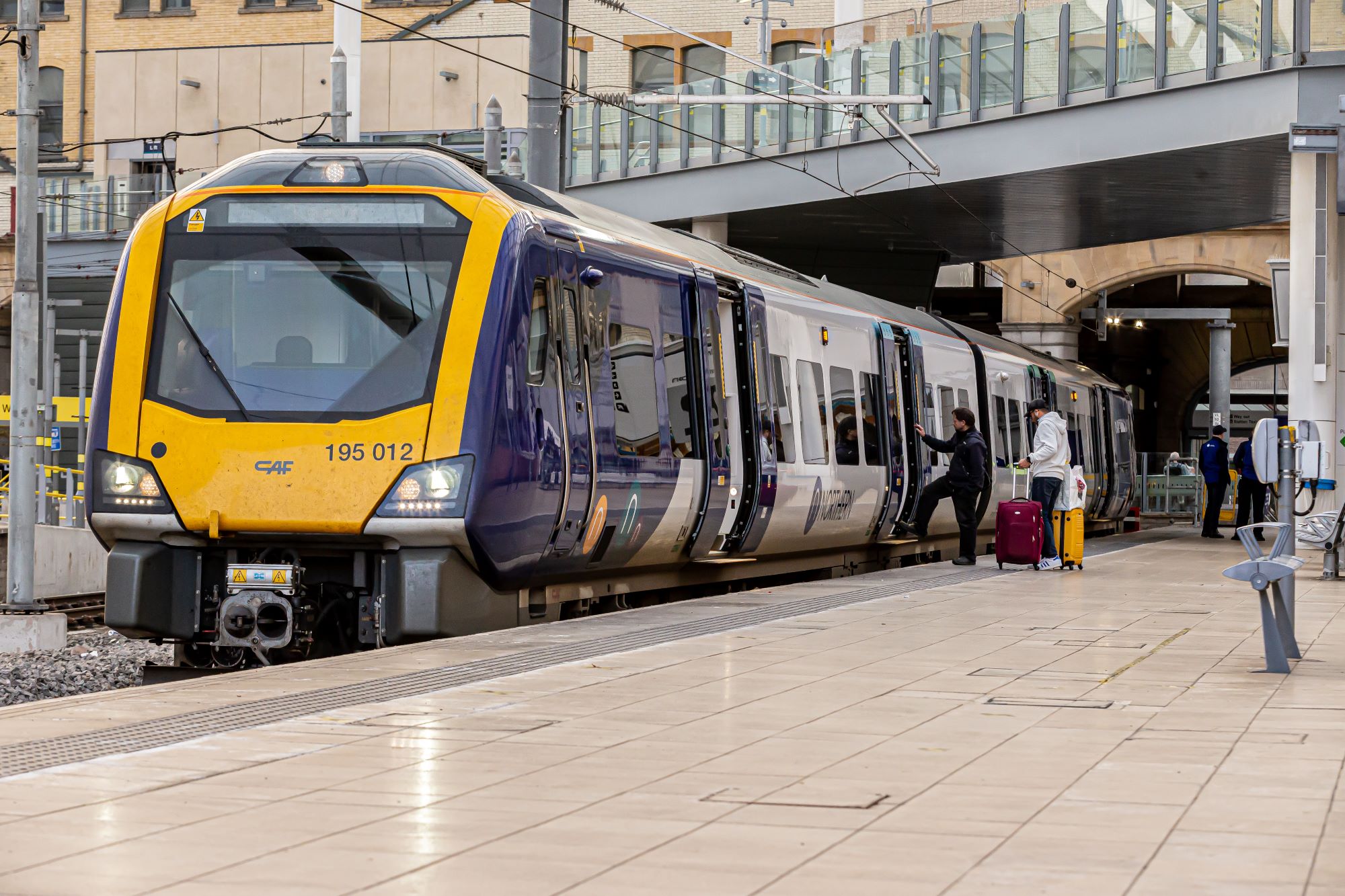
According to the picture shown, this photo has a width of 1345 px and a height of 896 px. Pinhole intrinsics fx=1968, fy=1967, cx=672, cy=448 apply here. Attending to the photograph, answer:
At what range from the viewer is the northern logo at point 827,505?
17.0m

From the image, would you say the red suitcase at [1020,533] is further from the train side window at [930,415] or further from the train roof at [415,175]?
the train roof at [415,175]

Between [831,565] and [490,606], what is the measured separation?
823cm

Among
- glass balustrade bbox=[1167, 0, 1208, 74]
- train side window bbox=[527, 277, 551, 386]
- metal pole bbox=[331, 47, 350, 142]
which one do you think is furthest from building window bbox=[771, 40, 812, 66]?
train side window bbox=[527, 277, 551, 386]

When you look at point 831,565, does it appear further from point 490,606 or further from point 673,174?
point 673,174

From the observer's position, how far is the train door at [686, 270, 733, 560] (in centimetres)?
1426

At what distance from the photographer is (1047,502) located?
19.1 meters

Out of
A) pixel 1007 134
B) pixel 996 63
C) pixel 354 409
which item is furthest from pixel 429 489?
pixel 996 63

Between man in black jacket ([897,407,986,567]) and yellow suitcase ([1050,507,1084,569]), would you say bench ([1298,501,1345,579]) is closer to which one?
yellow suitcase ([1050,507,1084,569])

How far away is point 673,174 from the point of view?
30.5 m

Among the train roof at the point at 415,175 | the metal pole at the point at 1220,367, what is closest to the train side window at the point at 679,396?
the train roof at the point at 415,175

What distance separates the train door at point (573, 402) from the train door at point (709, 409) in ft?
6.53

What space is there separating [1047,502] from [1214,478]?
1183cm

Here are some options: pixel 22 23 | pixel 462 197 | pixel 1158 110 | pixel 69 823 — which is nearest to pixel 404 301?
pixel 462 197

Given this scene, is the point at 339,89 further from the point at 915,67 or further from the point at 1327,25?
the point at 1327,25
